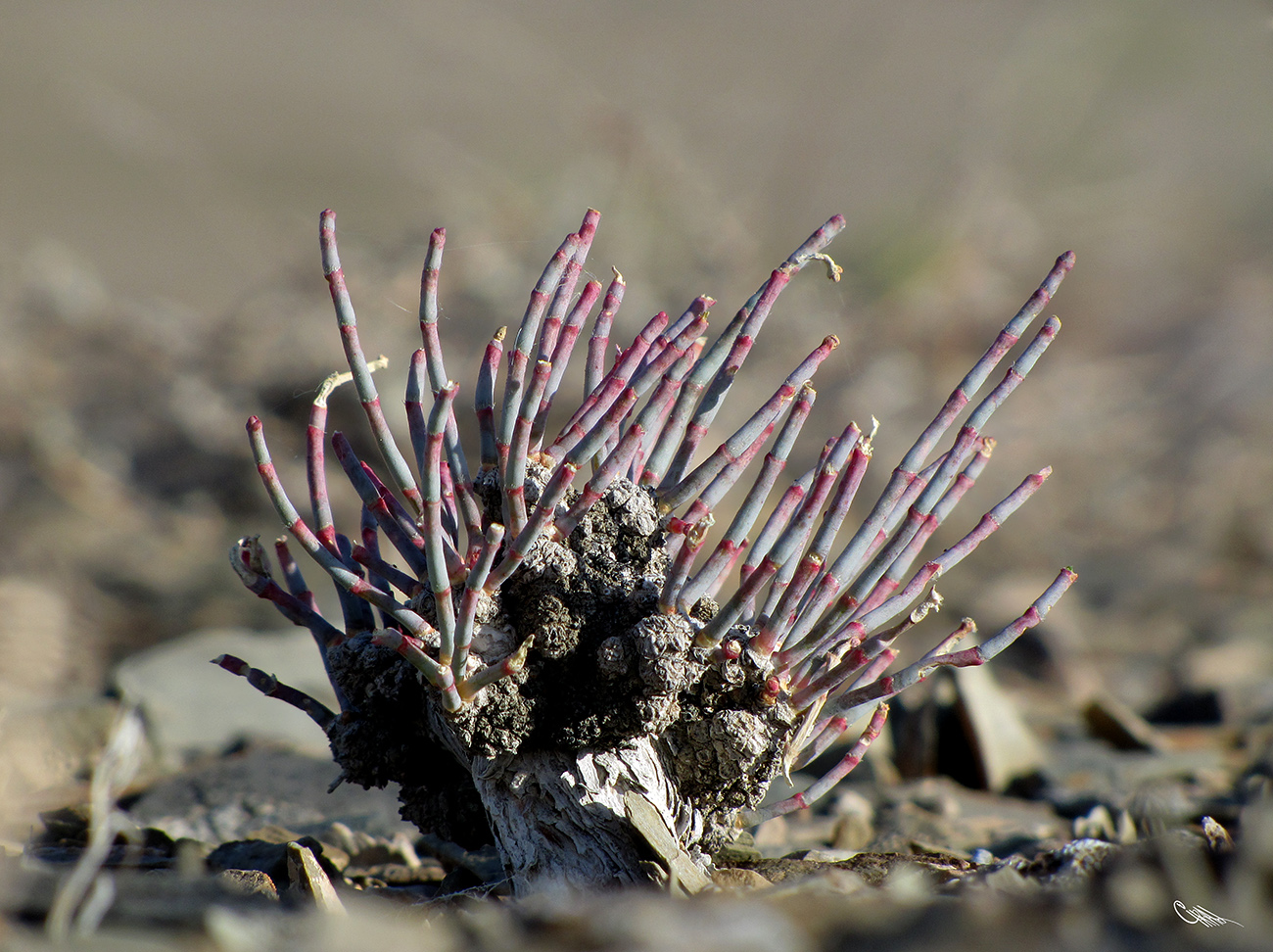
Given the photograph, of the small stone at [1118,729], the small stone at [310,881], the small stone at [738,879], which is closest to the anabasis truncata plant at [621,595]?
the small stone at [738,879]

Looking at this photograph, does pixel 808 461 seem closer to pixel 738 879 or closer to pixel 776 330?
pixel 776 330

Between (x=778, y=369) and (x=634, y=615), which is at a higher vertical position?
(x=778, y=369)

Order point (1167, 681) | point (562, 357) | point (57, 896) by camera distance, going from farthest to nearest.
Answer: point (1167, 681) → point (562, 357) → point (57, 896)

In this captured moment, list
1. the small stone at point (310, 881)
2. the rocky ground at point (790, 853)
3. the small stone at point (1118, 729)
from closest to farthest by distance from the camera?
the rocky ground at point (790, 853), the small stone at point (310, 881), the small stone at point (1118, 729)

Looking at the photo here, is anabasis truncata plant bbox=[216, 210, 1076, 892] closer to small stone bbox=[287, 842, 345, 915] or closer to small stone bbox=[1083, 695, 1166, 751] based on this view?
small stone bbox=[287, 842, 345, 915]

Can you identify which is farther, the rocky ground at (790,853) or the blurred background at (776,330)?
the blurred background at (776,330)

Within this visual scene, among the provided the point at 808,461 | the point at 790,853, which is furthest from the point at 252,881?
the point at 808,461

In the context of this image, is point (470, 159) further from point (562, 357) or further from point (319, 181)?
point (319, 181)

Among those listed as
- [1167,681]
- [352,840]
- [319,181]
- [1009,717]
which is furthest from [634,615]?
[319,181]

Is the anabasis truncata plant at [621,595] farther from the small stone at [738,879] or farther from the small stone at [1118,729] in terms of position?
the small stone at [1118,729]
